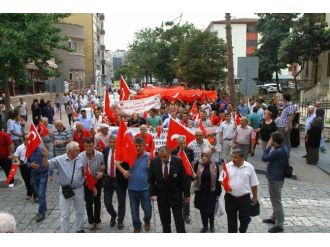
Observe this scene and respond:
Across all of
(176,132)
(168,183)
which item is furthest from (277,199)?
(176,132)

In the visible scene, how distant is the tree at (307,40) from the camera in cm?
3019

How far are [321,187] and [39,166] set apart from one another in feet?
21.2

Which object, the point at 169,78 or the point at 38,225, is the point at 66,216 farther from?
the point at 169,78

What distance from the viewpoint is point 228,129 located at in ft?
36.1

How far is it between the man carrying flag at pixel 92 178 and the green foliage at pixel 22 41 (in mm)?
8767

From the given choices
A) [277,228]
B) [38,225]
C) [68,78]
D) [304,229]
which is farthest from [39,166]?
[68,78]

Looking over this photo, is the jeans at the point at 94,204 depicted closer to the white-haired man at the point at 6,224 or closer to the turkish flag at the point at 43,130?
the turkish flag at the point at 43,130

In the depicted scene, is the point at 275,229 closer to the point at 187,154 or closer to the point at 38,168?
the point at 187,154

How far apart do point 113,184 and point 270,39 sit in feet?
111

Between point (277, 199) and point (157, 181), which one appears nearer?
point (157, 181)

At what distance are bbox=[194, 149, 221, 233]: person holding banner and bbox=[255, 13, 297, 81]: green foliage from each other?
3246 centimetres

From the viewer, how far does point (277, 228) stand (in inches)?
272

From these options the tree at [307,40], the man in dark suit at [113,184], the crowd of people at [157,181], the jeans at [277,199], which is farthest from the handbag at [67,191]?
the tree at [307,40]

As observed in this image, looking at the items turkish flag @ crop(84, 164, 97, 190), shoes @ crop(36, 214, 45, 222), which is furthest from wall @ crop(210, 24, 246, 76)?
turkish flag @ crop(84, 164, 97, 190)
